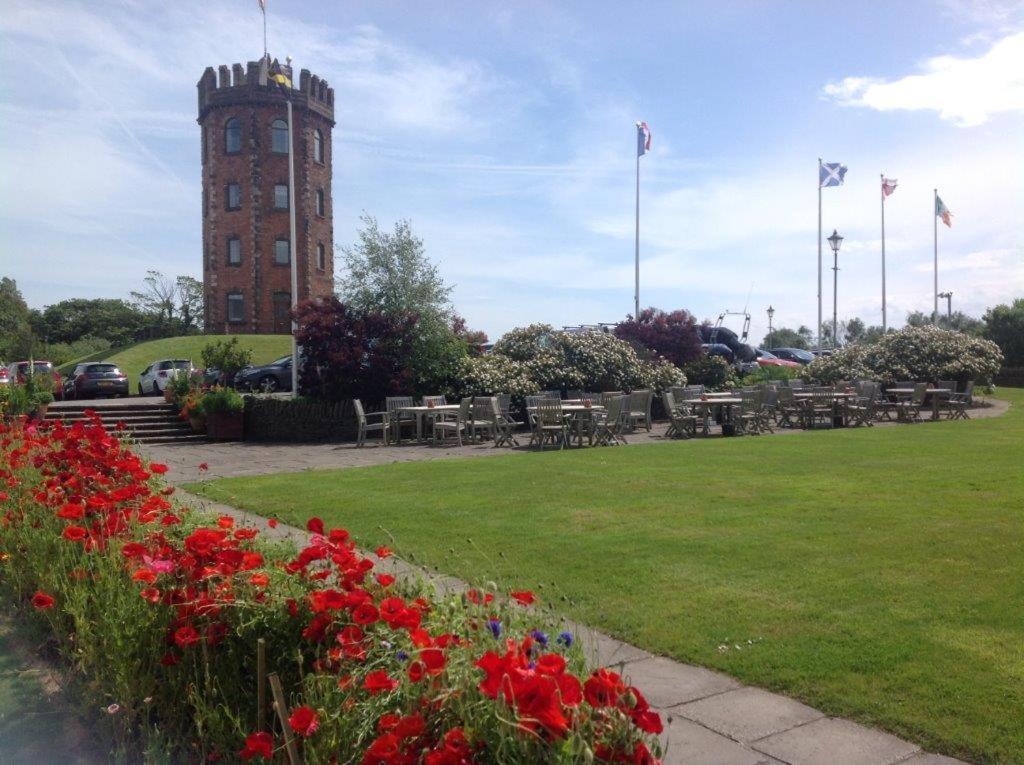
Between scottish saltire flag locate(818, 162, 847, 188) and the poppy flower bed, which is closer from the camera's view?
the poppy flower bed

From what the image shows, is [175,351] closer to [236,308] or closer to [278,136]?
[236,308]

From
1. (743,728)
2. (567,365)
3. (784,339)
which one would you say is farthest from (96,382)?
(784,339)

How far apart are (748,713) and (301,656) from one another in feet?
6.21

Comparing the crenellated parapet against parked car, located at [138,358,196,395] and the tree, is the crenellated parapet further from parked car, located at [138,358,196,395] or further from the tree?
the tree

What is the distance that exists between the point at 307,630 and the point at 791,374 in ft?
99.0

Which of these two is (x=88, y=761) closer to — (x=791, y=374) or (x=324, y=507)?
(x=324, y=507)

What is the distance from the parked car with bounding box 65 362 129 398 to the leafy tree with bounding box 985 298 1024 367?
37.8m

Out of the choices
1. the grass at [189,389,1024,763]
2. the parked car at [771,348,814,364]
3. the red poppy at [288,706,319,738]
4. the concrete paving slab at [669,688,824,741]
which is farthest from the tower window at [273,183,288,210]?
the red poppy at [288,706,319,738]

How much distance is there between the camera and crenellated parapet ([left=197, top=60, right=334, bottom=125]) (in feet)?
153

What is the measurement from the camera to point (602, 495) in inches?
374

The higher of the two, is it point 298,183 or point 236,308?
point 298,183

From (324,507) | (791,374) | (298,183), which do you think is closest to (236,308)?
(298,183)

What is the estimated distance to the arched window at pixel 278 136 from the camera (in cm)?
4775

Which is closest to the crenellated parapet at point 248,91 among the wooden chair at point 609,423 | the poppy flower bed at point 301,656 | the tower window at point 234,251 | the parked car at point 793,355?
the tower window at point 234,251
